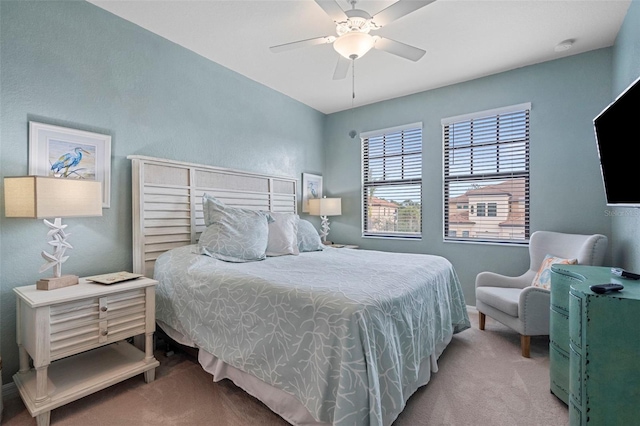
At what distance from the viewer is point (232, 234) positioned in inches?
102

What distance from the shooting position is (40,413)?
63.6 inches

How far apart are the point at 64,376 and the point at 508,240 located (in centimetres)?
426

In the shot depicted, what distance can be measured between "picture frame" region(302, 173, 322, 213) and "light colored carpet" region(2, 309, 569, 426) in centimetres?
267

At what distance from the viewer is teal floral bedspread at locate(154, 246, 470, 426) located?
135 cm

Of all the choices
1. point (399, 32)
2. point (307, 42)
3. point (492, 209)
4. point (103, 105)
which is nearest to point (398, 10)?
point (307, 42)

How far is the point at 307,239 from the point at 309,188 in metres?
1.52

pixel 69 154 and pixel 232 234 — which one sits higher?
pixel 69 154

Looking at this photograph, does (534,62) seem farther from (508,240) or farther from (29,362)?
(29,362)

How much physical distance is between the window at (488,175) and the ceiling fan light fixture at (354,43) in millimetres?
2114

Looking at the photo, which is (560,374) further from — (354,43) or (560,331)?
(354,43)

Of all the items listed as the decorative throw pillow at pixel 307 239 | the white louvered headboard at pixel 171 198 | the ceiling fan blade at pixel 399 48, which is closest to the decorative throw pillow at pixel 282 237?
the decorative throw pillow at pixel 307 239

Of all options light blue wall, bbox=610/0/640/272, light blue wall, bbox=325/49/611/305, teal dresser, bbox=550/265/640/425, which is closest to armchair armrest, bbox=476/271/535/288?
light blue wall, bbox=325/49/611/305

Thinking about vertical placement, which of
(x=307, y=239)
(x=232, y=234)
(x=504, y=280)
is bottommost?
(x=504, y=280)

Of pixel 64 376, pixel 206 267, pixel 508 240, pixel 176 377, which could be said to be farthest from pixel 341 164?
pixel 64 376
